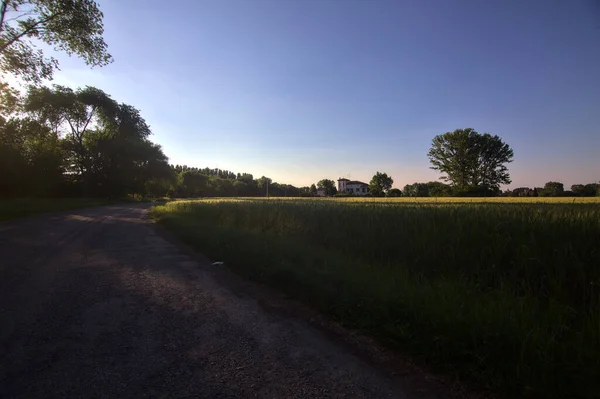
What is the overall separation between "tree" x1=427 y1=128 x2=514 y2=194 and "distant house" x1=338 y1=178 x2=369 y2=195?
238ft

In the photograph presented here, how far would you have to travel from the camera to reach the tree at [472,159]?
2539 inches

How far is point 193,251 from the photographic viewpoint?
31.6ft

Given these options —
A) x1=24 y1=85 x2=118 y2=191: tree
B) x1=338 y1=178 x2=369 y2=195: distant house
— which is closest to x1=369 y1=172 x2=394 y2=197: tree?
x1=338 y1=178 x2=369 y2=195: distant house

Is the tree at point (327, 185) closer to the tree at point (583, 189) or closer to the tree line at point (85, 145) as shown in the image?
the tree line at point (85, 145)

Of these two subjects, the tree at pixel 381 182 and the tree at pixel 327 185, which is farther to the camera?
the tree at pixel 327 185

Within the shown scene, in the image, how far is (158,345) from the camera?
11.5 feet

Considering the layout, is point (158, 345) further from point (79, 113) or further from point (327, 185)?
point (327, 185)

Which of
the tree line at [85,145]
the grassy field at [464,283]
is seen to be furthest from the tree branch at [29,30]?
the grassy field at [464,283]

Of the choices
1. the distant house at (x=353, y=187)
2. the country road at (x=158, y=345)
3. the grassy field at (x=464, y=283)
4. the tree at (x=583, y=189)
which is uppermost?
the distant house at (x=353, y=187)

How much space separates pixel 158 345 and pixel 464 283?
15.8ft

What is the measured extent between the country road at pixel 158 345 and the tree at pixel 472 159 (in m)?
66.4

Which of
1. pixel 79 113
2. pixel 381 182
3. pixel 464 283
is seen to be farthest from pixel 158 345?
pixel 381 182

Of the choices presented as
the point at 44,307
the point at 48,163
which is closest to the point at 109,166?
the point at 48,163

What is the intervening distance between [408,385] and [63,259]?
8.73m
